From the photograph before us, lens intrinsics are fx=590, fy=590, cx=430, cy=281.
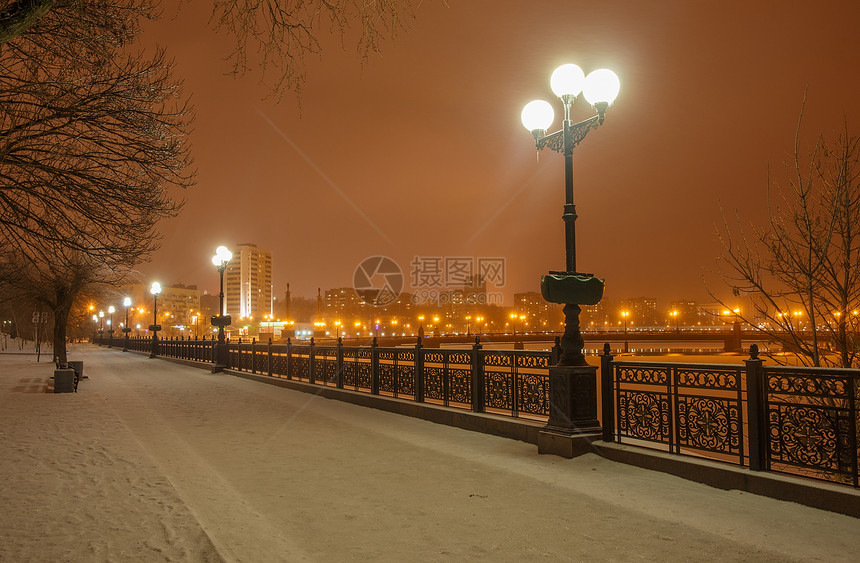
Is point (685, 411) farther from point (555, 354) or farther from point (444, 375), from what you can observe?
point (444, 375)

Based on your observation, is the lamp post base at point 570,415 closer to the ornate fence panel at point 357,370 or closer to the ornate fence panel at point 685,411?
the ornate fence panel at point 685,411

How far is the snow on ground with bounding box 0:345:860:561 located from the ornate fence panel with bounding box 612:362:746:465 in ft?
2.05

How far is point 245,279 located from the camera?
16812cm

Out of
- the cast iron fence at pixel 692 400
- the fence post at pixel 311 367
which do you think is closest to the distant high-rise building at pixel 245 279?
the fence post at pixel 311 367

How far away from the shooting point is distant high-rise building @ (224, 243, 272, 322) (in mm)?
156125

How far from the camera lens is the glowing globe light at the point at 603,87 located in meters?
8.79

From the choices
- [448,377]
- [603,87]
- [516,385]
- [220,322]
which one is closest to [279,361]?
[220,322]

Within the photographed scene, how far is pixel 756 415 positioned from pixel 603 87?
16.6 ft

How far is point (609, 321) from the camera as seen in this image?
594 ft

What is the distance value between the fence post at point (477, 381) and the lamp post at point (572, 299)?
7.71ft

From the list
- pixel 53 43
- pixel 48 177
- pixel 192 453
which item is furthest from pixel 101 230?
pixel 192 453

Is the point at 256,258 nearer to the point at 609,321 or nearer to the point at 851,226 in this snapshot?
the point at 609,321

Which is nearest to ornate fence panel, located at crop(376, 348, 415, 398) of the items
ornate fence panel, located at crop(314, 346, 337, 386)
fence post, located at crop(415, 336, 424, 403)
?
fence post, located at crop(415, 336, 424, 403)

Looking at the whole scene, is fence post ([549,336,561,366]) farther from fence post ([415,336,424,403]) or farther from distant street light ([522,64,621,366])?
fence post ([415,336,424,403])
